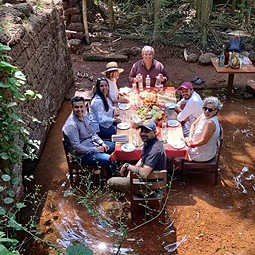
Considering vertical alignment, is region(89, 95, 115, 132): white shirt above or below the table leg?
above

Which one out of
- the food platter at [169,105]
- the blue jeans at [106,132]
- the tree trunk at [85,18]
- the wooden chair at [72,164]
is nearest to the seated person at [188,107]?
the food platter at [169,105]

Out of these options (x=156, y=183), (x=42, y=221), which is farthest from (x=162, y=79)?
(x=42, y=221)

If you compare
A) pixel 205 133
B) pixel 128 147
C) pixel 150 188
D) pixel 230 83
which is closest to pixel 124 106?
pixel 128 147

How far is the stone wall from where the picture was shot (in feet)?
17.1

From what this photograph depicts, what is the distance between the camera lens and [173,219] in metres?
4.60

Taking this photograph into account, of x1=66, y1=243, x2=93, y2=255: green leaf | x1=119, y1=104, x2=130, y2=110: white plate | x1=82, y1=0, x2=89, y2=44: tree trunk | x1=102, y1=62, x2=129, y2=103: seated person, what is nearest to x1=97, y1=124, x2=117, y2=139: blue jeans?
→ x1=119, y1=104, x2=130, y2=110: white plate

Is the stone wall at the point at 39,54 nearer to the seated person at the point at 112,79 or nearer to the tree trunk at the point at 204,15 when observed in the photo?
the seated person at the point at 112,79

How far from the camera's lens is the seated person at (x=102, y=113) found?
5.52 meters

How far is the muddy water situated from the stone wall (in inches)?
27.5

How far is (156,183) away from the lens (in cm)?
413

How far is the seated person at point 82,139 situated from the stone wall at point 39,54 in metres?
0.59

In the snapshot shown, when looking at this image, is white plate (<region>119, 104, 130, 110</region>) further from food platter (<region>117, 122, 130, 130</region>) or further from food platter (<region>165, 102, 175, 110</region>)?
food platter (<region>165, 102, 175, 110</region>)

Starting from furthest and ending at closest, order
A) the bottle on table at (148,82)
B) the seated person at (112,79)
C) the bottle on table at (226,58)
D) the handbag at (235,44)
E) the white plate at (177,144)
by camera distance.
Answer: the handbag at (235,44) → the bottle on table at (226,58) → the bottle on table at (148,82) → the seated person at (112,79) → the white plate at (177,144)

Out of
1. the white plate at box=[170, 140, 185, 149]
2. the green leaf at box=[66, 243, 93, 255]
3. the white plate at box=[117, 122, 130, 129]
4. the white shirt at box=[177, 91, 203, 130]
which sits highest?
the green leaf at box=[66, 243, 93, 255]
